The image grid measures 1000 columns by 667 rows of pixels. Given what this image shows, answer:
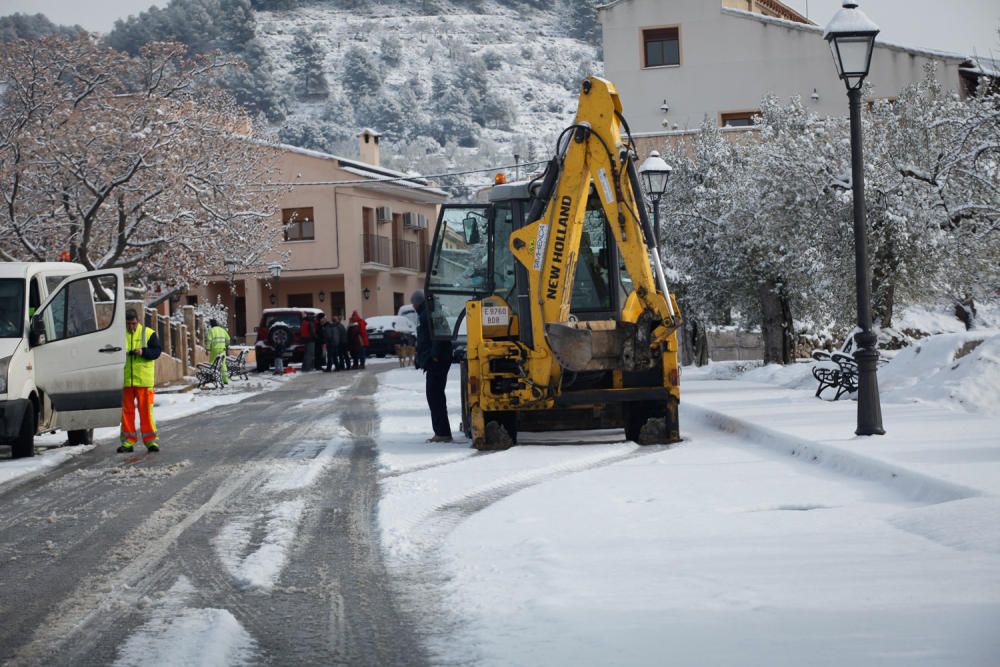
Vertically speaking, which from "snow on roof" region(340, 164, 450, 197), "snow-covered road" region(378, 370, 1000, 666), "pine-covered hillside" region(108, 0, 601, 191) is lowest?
"snow-covered road" region(378, 370, 1000, 666)

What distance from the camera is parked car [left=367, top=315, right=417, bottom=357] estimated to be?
49.9 meters

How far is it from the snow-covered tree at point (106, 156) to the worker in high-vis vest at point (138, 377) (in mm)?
11345

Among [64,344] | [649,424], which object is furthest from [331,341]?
[649,424]

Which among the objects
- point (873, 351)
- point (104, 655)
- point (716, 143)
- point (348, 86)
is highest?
point (348, 86)

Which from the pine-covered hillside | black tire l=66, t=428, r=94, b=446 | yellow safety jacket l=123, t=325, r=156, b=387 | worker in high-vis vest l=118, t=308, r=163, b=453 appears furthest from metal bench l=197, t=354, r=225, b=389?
the pine-covered hillside

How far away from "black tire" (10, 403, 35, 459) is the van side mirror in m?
0.76

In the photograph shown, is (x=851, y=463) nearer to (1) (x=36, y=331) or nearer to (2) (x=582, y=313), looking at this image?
(2) (x=582, y=313)

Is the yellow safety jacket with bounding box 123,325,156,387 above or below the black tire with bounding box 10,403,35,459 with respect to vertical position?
above

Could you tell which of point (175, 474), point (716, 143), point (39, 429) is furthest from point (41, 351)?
point (716, 143)

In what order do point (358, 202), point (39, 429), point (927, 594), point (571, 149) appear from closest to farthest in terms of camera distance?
1. point (927, 594)
2. point (571, 149)
3. point (39, 429)
4. point (358, 202)

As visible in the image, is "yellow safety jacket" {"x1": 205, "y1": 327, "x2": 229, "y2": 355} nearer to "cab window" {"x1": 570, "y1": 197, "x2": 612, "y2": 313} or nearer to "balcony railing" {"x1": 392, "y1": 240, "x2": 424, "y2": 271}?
"cab window" {"x1": 570, "y1": 197, "x2": 612, "y2": 313}

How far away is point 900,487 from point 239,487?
531cm

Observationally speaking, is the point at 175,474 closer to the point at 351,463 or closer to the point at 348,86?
the point at 351,463

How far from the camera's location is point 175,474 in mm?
12680
